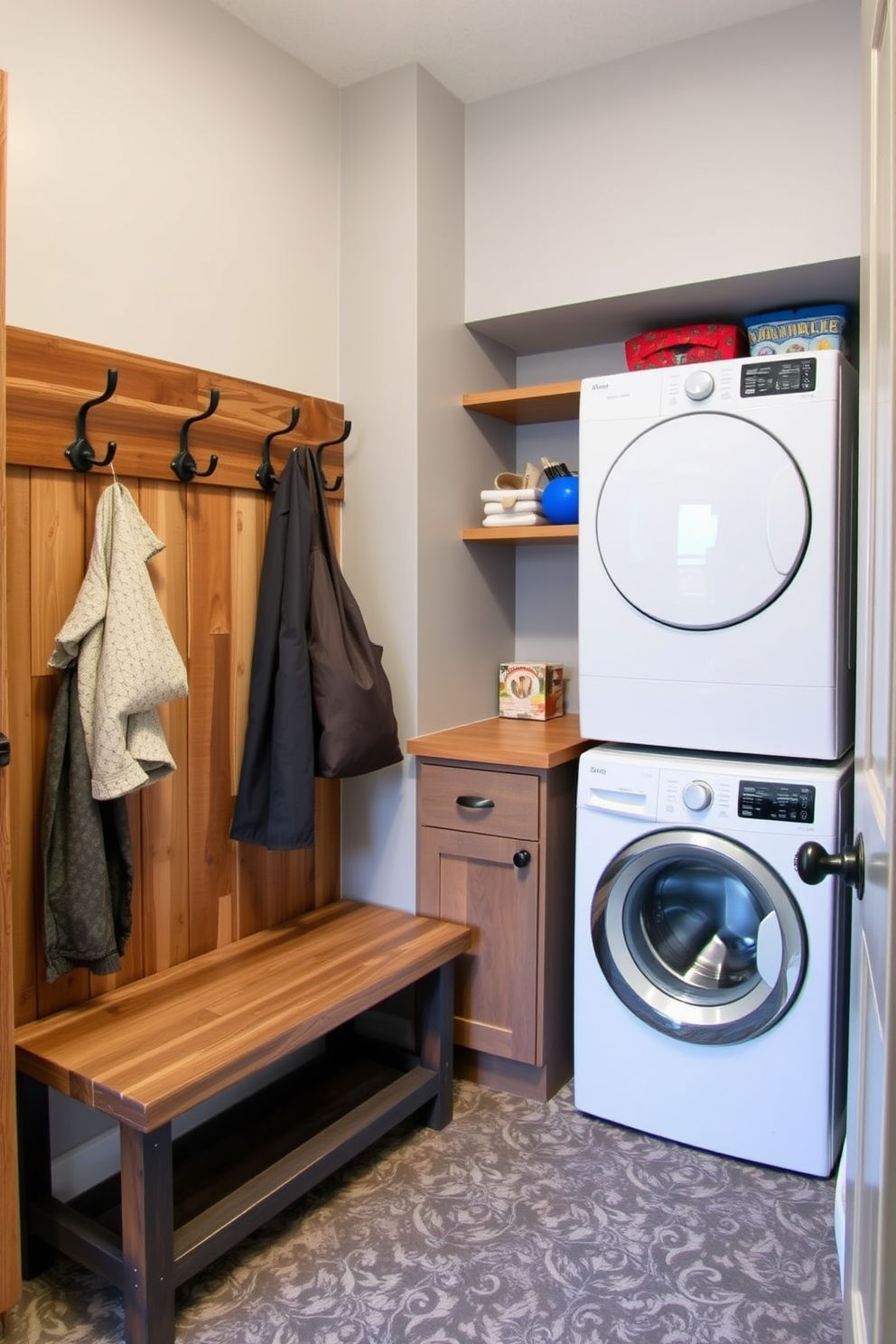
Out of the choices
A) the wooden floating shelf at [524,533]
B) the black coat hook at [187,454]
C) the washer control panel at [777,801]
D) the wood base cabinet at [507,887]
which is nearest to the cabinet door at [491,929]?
the wood base cabinet at [507,887]

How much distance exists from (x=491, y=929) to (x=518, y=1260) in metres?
0.77

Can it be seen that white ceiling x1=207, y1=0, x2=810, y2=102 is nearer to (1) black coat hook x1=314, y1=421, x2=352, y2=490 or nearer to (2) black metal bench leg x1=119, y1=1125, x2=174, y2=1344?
(1) black coat hook x1=314, y1=421, x2=352, y2=490

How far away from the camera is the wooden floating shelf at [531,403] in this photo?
2.67 m

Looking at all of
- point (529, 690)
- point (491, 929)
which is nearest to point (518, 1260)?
point (491, 929)

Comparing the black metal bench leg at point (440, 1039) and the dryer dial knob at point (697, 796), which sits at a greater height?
the dryer dial knob at point (697, 796)

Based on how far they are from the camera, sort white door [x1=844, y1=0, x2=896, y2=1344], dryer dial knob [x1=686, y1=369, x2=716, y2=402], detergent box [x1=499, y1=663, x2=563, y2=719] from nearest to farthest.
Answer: white door [x1=844, y1=0, x2=896, y2=1344] → dryer dial knob [x1=686, y1=369, x2=716, y2=402] → detergent box [x1=499, y1=663, x2=563, y2=719]

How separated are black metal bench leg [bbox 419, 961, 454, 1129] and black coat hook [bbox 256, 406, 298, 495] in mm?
1229

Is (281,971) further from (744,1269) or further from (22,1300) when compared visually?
(744,1269)

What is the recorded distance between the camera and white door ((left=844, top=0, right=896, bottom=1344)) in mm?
707

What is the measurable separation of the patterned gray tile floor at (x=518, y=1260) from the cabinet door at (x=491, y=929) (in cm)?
27

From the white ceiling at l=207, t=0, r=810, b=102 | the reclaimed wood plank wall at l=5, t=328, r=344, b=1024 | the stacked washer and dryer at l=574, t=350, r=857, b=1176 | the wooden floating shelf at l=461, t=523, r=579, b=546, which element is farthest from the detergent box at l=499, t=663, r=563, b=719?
the white ceiling at l=207, t=0, r=810, b=102

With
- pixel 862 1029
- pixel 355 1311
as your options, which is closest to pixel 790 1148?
pixel 355 1311

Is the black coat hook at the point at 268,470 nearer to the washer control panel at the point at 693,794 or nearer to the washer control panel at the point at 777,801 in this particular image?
the washer control panel at the point at 693,794

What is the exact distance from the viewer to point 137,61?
6.77 ft
